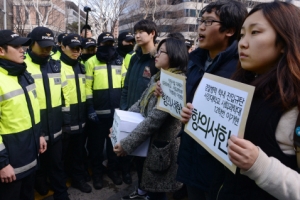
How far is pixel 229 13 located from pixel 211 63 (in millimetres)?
369

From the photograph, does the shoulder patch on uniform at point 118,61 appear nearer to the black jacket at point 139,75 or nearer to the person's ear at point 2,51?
the black jacket at point 139,75

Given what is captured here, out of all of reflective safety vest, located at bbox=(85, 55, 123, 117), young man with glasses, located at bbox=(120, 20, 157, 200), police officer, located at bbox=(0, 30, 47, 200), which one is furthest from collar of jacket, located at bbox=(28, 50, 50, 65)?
young man with glasses, located at bbox=(120, 20, 157, 200)

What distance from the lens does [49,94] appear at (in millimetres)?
3010

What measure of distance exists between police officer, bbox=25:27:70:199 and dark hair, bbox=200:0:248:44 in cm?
199

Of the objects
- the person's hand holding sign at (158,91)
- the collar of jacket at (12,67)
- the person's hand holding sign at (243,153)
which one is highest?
the collar of jacket at (12,67)

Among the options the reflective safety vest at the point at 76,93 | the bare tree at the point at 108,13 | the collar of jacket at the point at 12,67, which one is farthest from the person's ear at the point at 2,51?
the bare tree at the point at 108,13

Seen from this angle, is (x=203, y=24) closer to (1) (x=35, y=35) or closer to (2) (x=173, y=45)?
(2) (x=173, y=45)

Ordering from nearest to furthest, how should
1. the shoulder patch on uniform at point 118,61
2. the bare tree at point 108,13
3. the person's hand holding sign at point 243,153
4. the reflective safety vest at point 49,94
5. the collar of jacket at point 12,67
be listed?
the person's hand holding sign at point 243,153
the collar of jacket at point 12,67
the reflective safety vest at point 49,94
the shoulder patch on uniform at point 118,61
the bare tree at point 108,13

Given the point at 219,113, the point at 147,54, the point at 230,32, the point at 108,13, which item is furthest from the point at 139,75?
the point at 108,13

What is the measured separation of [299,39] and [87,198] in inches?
125

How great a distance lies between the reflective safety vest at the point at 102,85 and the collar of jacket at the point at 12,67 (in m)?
1.40

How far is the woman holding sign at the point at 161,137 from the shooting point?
91.5 inches

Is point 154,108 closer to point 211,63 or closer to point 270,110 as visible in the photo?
point 211,63

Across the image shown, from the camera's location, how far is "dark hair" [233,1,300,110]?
3.48ft
